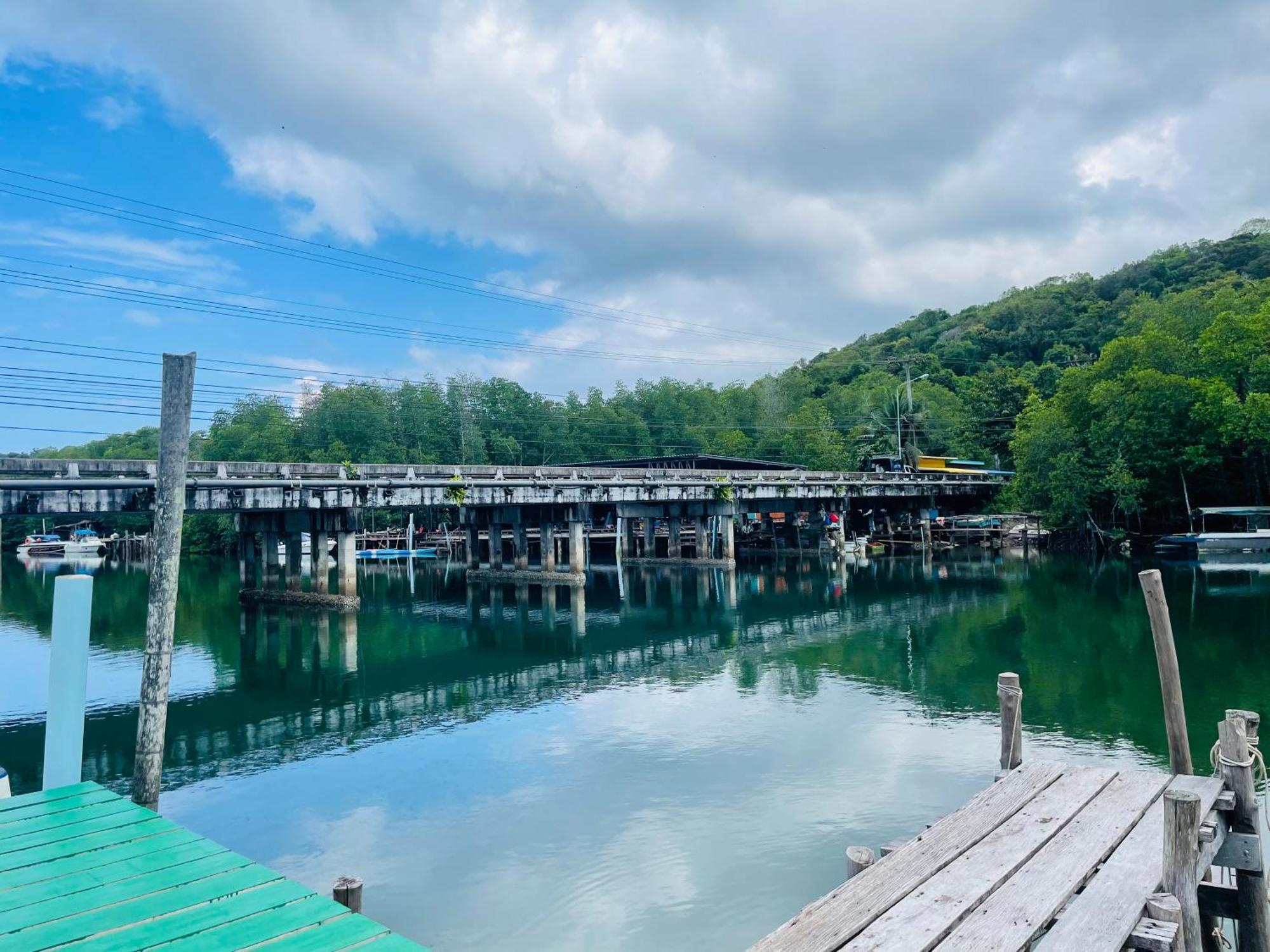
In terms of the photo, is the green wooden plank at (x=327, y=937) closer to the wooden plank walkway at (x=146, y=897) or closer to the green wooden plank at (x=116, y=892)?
the wooden plank walkway at (x=146, y=897)

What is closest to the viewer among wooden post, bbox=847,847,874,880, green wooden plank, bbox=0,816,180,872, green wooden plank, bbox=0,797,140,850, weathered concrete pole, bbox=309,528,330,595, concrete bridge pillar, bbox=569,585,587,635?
green wooden plank, bbox=0,816,180,872

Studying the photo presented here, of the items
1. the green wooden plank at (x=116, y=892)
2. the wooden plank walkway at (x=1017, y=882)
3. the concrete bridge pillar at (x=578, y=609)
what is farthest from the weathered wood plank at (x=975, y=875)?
the concrete bridge pillar at (x=578, y=609)

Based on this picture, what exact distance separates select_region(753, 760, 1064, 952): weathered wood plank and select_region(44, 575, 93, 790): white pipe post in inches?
255

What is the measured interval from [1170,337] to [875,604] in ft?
101

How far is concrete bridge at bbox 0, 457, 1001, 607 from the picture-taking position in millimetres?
24891

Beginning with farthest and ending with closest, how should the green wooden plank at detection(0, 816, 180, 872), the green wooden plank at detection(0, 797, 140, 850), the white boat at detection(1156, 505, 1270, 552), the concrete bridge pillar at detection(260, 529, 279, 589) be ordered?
the white boat at detection(1156, 505, 1270, 552)
the concrete bridge pillar at detection(260, 529, 279, 589)
the green wooden plank at detection(0, 797, 140, 850)
the green wooden plank at detection(0, 816, 180, 872)

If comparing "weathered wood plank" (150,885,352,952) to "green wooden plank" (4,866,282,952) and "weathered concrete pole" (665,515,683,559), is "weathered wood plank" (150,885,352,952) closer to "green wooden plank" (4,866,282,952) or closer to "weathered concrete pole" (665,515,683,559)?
"green wooden plank" (4,866,282,952)

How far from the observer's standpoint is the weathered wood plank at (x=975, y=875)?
4801mm

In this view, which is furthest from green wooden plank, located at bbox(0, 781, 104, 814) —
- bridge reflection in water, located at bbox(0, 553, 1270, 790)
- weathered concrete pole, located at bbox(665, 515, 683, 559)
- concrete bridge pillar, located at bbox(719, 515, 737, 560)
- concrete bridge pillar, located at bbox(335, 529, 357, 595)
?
weathered concrete pole, located at bbox(665, 515, 683, 559)

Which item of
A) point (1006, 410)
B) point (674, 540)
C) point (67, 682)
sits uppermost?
point (1006, 410)

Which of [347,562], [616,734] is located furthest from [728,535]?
[616,734]

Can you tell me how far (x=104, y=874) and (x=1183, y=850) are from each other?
6.85 m

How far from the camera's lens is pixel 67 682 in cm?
755

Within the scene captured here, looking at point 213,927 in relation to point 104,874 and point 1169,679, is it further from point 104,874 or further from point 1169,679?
point 1169,679
